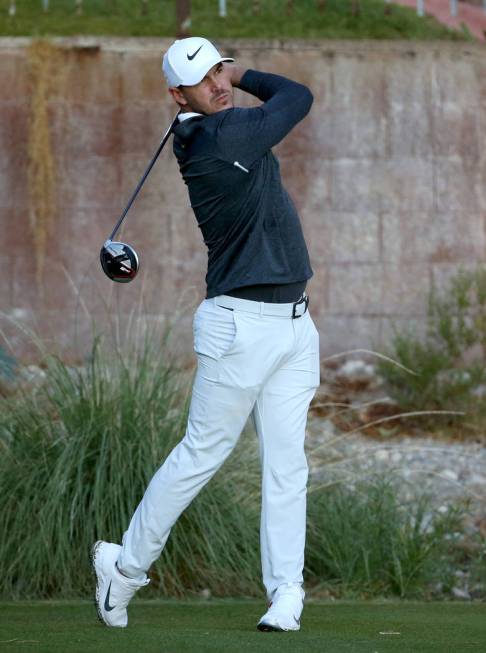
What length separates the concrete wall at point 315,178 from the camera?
984 cm

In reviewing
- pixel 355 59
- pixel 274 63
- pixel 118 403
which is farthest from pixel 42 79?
pixel 118 403

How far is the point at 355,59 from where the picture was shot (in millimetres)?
9992

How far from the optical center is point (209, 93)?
430cm

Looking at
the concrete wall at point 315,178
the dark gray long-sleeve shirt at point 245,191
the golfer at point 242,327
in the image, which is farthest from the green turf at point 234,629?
the concrete wall at point 315,178

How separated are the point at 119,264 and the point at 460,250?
19.4ft

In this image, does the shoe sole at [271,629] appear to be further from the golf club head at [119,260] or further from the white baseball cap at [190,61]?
the white baseball cap at [190,61]

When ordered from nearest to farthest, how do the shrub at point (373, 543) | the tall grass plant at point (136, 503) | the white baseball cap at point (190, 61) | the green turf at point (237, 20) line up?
the white baseball cap at point (190, 61) → the tall grass plant at point (136, 503) → the shrub at point (373, 543) → the green turf at point (237, 20)

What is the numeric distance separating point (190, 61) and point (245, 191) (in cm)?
47

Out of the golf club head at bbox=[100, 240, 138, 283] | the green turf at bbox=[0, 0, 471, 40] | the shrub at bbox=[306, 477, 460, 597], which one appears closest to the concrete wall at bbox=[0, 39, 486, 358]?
the green turf at bbox=[0, 0, 471, 40]

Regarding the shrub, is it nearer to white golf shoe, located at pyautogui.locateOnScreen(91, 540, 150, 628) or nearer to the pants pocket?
white golf shoe, located at pyautogui.locateOnScreen(91, 540, 150, 628)

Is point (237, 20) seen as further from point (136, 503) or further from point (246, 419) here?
point (246, 419)

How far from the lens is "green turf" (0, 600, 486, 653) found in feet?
13.1

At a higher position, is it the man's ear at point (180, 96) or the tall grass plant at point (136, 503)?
the man's ear at point (180, 96)

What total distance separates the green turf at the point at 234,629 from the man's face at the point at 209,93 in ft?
5.62
